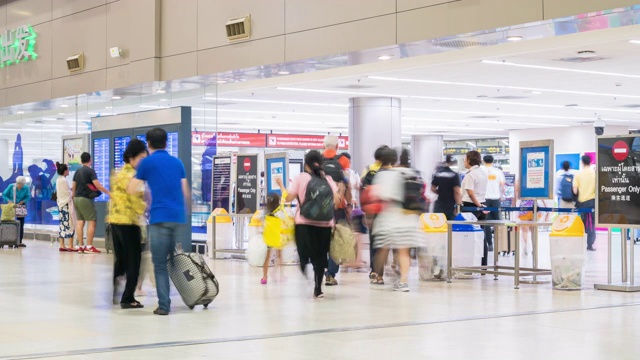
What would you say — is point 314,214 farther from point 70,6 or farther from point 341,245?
point 70,6

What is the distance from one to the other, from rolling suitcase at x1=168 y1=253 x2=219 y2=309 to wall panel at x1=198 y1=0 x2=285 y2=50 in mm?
5671

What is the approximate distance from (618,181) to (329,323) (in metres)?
4.42

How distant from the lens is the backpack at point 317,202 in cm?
949

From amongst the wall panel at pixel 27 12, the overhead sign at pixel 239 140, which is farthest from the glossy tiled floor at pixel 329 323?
the overhead sign at pixel 239 140

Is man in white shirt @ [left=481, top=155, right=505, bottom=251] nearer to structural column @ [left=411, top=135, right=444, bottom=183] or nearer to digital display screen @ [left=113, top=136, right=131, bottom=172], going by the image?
digital display screen @ [left=113, top=136, right=131, bottom=172]

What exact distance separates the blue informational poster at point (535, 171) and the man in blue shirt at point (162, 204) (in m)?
4.74

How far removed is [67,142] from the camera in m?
19.8

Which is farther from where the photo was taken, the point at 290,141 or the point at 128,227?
the point at 290,141

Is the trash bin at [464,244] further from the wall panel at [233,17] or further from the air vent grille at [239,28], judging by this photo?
the air vent grille at [239,28]

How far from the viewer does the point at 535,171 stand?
11398 mm

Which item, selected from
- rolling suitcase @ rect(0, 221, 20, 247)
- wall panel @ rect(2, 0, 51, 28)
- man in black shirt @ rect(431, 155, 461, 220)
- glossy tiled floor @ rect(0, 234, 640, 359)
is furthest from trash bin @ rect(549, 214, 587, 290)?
wall panel @ rect(2, 0, 51, 28)

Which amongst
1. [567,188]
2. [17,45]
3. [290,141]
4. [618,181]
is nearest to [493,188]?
[567,188]

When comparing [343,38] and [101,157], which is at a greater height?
[343,38]

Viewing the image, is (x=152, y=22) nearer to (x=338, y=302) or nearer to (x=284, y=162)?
(x=284, y=162)
